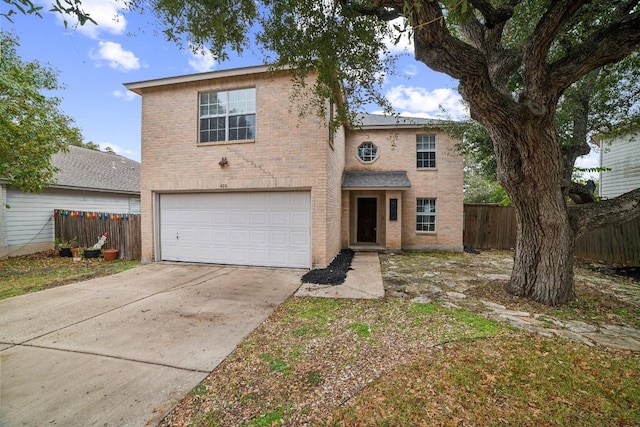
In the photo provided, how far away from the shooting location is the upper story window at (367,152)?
1246 cm

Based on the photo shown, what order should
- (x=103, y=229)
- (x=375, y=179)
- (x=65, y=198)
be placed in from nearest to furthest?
1. (x=103, y=229)
2. (x=375, y=179)
3. (x=65, y=198)

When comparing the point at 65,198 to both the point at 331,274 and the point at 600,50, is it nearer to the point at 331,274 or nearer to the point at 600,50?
the point at 331,274

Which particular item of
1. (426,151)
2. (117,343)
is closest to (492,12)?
(117,343)

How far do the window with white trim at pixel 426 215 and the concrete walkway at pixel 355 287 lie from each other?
16.6ft

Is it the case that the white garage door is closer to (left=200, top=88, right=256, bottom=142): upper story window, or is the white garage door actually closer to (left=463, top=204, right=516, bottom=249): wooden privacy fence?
(left=200, top=88, right=256, bottom=142): upper story window

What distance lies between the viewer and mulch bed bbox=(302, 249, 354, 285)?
21.8 feet

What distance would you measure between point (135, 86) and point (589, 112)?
47.4ft

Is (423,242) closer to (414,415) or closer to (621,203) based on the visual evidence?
(621,203)

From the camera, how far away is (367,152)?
12.5m

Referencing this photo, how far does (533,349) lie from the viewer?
134 inches

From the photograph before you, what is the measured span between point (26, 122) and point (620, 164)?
23084 millimetres

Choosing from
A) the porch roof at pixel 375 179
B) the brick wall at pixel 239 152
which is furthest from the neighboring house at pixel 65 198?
the porch roof at pixel 375 179

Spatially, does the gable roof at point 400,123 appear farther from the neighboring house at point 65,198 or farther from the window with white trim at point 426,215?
the neighboring house at point 65,198

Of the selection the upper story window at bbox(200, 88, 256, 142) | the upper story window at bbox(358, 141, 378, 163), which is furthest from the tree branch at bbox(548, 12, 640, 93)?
the upper story window at bbox(358, 141, 378, 163)
